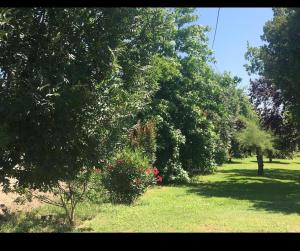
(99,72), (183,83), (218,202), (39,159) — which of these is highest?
(183,83)

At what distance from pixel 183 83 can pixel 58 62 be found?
1844 cm

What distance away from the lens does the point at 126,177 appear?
15688mm

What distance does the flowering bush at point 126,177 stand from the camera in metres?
15.7

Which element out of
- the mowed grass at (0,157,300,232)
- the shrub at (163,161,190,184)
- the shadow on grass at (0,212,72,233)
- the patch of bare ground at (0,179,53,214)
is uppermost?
the shrub at (163,161,190,184)

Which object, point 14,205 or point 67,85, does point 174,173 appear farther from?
point 67,85

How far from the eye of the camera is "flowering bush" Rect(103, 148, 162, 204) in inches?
618

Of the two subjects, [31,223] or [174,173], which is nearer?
[31,223]

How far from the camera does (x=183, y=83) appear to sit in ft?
88.2

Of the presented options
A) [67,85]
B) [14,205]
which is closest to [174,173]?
[14,205]

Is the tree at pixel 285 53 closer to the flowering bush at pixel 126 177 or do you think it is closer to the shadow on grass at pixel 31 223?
the flowering bush at pixel 126 177

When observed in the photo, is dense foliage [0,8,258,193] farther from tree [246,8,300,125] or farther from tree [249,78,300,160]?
tree [249,78,300,160]

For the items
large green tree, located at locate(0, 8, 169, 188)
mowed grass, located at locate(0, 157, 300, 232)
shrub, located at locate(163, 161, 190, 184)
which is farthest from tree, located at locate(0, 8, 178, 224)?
shrub, located at locate(163, 161, 190, 184)

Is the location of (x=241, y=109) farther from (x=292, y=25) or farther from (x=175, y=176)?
(x=292, y=25)
